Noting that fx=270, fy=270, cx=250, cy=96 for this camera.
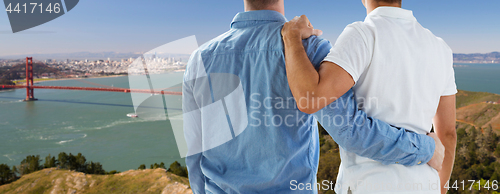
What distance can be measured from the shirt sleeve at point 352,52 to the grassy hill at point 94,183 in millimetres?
9427

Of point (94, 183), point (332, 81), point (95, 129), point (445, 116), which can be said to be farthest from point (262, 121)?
point (95, 129)

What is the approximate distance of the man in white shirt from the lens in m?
0.57

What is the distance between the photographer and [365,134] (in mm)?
613

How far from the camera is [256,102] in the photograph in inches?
28.4

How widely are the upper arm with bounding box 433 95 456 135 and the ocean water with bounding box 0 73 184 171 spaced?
773 inches

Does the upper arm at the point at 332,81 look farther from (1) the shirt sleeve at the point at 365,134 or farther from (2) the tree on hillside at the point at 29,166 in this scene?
(2) the tree on hillside at the point at 29,166

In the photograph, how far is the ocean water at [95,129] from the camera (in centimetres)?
1975

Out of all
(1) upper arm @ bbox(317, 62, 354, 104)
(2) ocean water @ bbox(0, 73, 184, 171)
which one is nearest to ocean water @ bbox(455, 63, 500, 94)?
(1) upper arm @ bbox(317, 62, 354, 104)

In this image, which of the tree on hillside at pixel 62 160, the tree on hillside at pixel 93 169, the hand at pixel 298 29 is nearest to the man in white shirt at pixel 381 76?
the hand at pixel 298 29

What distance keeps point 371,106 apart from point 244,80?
322 mm

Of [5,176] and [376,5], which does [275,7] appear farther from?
[5,176]

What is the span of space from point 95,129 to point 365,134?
2805cm

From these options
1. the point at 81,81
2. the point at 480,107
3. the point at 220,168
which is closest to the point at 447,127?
the point at 220,168

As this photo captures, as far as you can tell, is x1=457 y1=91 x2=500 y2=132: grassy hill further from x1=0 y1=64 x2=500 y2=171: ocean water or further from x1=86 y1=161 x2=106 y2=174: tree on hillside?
x1=86 y1=161 x2=106 y2=174: tree on hillside
